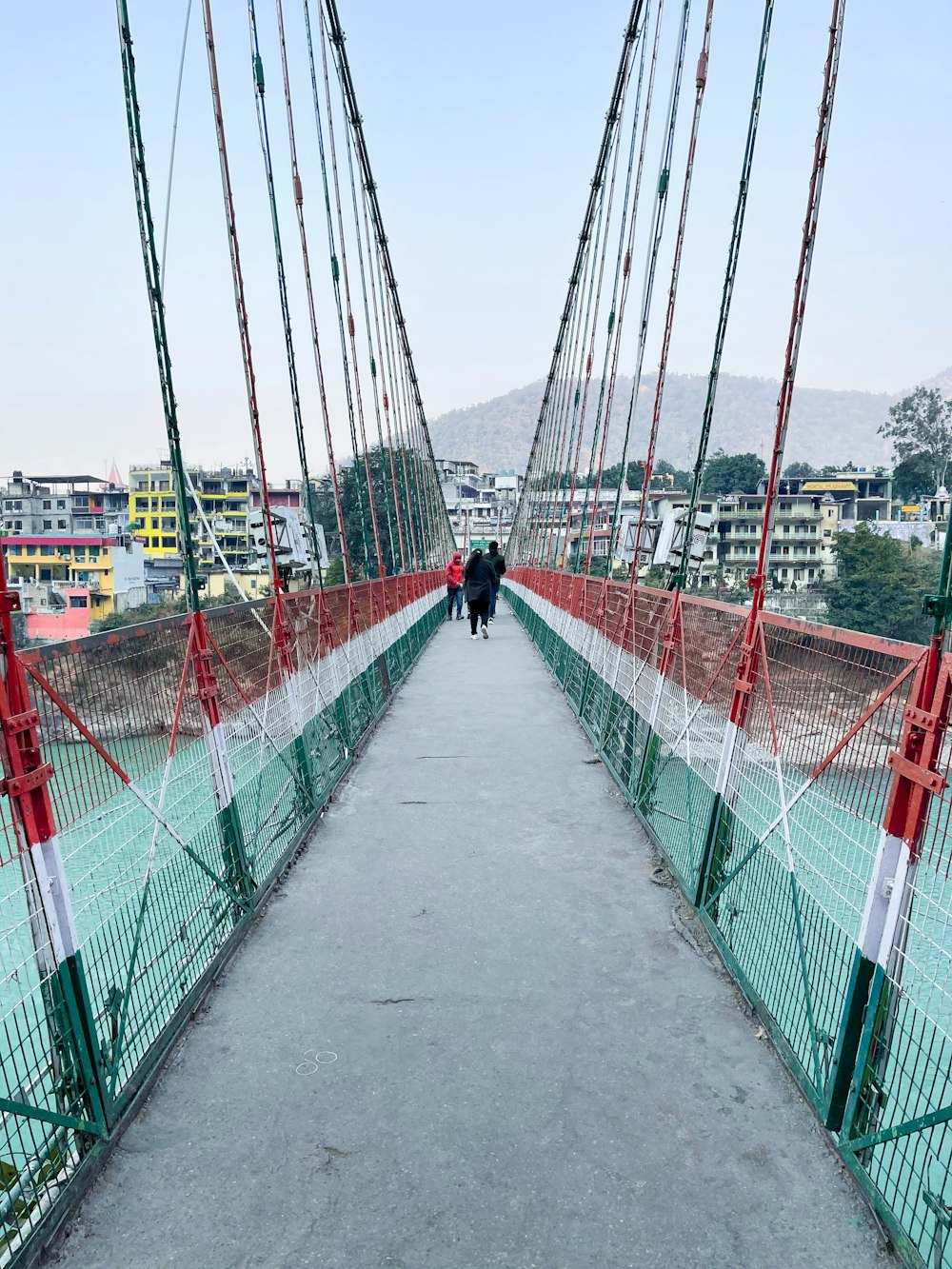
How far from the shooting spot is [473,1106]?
234 centimetres

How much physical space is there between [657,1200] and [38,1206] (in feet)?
4.15

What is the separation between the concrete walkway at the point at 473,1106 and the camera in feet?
6.28

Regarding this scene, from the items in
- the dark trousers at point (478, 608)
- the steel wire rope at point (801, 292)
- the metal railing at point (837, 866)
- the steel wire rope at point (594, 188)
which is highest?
the steel wire rope at point (594, 188)

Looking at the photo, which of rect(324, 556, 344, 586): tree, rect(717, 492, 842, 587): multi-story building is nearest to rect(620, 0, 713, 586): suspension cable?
rect(324, 556, 344, 586): tree

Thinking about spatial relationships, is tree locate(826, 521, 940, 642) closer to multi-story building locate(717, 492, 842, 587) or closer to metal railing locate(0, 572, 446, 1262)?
multi-story building locate(717, 492, 842, 587)

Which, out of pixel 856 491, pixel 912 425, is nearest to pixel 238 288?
pixel 912 425

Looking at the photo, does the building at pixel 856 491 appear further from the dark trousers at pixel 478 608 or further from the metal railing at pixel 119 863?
the metal railing at pixel 119 863

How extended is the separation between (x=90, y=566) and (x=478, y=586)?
49.3m

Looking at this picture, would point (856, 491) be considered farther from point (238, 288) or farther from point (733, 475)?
point (238, 288)

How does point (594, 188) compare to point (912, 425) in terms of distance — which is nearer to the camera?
point (594, 188)

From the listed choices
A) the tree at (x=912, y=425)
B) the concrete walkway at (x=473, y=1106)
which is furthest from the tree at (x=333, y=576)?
the tree at (x=912, y=425)

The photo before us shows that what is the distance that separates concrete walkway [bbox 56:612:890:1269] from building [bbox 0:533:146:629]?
53.7 meters

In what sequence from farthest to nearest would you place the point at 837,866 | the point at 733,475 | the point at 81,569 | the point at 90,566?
1. the point at 733,475
2. the point at 90,566
3. the point at 81,569
4. the point at 837,866

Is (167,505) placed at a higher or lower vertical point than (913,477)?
lower
